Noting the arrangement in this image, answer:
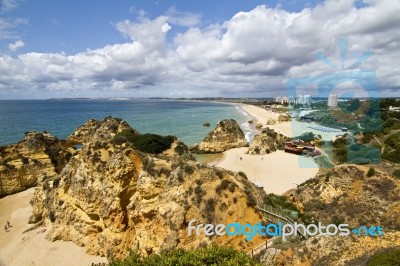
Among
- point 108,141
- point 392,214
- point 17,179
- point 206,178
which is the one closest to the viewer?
point 206,178

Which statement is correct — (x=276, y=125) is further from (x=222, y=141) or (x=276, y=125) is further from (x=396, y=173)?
(x=396, y=173)

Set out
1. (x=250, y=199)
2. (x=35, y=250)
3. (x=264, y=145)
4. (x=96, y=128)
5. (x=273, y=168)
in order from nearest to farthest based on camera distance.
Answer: (x=250, y=199), (x=35, y=250), (x=273, y=168), (x=96, y=128), (x=264, y=145)

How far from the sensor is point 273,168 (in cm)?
3350

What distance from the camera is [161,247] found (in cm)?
1262

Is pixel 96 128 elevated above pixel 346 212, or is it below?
above

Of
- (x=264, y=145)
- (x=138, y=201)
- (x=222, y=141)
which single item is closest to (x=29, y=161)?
(x=138, y=201)

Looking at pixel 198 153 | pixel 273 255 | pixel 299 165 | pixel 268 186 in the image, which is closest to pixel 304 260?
pixel 273 255

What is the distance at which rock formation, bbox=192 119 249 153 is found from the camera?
46.2m

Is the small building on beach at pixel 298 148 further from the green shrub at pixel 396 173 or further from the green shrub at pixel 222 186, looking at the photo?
the green shrub at pixel 222 186

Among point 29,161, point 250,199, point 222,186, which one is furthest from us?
point 29,161

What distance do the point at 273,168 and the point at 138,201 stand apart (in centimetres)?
2202

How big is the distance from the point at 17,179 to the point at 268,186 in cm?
2407

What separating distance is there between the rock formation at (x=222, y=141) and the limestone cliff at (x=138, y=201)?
1145 inches

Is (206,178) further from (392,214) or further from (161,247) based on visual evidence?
(392,214)
